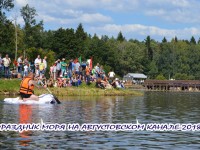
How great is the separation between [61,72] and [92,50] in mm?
98411

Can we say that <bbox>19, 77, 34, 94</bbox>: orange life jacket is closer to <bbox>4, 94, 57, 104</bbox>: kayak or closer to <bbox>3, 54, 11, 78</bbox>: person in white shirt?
<bbox>4, 94, 57, 104</bbox>: kayak

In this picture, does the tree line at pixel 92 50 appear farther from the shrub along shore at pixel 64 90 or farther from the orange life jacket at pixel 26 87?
the orange life jacket at pixel 26 87

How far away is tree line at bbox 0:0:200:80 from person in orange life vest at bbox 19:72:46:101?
1921 inches

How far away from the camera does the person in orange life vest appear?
2972cm

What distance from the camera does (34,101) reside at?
30984 millimetres

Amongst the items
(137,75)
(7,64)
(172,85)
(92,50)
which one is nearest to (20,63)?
(7,64)

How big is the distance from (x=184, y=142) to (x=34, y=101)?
16.8m

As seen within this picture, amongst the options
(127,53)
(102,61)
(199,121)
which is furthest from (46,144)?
(127,53)

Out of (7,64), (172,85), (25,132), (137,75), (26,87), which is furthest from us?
(137,75)

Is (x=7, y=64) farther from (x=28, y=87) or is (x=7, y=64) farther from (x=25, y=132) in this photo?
(x=25, y=132)

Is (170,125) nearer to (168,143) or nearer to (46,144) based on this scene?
(168,143)

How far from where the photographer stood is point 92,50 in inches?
5659

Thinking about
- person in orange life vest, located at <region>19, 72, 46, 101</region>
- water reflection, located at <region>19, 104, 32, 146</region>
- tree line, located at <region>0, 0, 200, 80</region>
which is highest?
tree line, located at <region>0, 0, 200, 80</region>

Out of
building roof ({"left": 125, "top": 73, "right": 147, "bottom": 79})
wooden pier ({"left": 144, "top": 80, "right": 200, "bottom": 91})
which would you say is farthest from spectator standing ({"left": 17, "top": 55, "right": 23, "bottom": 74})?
building roof ({"left": 125, "top": 73, "right": 147, "bottom": 79})
